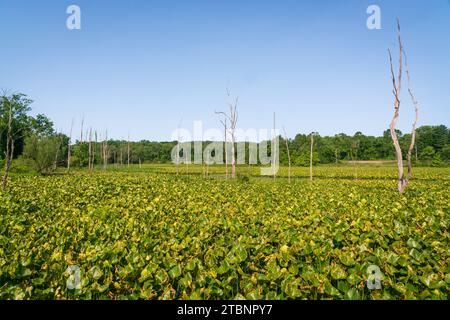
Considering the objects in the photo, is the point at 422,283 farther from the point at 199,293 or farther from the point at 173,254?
the point at 173,254

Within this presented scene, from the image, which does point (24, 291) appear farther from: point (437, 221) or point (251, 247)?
point (437, 221)

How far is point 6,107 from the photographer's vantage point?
48531mm

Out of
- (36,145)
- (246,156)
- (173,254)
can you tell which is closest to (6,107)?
(36,145)

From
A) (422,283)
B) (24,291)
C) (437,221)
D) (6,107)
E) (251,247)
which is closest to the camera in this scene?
(24,291)

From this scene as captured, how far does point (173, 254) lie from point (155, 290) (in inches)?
37.1

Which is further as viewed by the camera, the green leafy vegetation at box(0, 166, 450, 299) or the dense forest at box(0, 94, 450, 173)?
the dense forest at box(0, 94, 450, 173)

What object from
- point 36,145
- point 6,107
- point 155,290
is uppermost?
point 6,107

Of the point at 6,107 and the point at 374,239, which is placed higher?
the point at 6,107

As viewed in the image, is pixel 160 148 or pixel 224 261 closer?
pixel 224 261

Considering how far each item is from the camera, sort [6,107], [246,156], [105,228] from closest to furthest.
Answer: [105,228], [6,107], [246,156]

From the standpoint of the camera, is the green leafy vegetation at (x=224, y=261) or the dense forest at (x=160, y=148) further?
the dense forest at (x=160, y=148)

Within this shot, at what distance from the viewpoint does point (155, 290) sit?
12.1 ft

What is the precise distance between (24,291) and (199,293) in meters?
1.95

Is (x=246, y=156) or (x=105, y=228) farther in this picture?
(x=246, y=156)
